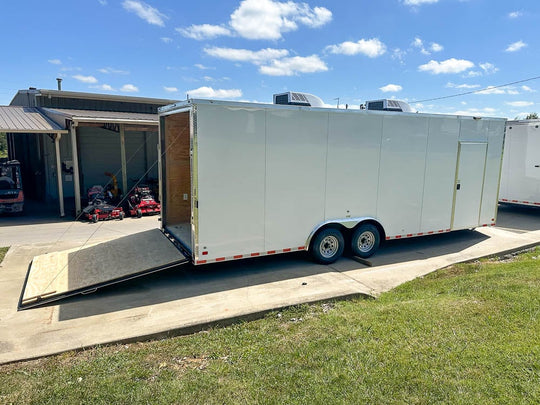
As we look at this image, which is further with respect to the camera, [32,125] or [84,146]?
[84,146]

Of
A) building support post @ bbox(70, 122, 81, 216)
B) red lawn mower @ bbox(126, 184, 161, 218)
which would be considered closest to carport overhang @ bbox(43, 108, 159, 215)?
building support post @ bbox(70, 122, 81, 216)

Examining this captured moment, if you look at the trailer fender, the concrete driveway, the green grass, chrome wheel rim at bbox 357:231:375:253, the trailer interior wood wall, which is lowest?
the concrete driveway

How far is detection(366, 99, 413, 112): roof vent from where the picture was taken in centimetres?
878

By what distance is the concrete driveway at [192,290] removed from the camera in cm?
505

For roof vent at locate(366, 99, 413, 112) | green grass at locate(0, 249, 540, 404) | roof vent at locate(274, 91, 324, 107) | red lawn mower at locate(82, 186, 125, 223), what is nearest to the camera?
green grass at locate(0, 249, 540, 404)

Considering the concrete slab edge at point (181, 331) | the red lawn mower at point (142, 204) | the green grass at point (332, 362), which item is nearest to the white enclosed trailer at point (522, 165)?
the green grass at point (332, 362)

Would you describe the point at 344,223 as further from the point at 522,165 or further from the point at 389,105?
the point at 522,165

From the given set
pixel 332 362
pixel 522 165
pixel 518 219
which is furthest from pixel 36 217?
pixel 522 165

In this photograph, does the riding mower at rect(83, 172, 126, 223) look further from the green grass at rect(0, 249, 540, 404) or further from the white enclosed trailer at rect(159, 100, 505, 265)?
the green grass at rect(0, 249, 540, 404)

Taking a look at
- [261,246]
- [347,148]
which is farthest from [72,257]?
[347,148]

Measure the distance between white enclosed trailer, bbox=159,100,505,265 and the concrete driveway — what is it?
53cm

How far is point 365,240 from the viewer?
855 centimetres

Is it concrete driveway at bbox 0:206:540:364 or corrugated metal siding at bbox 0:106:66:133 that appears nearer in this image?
concrete driveway at bbox 0:206:540:364

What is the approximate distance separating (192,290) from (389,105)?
5.89m
